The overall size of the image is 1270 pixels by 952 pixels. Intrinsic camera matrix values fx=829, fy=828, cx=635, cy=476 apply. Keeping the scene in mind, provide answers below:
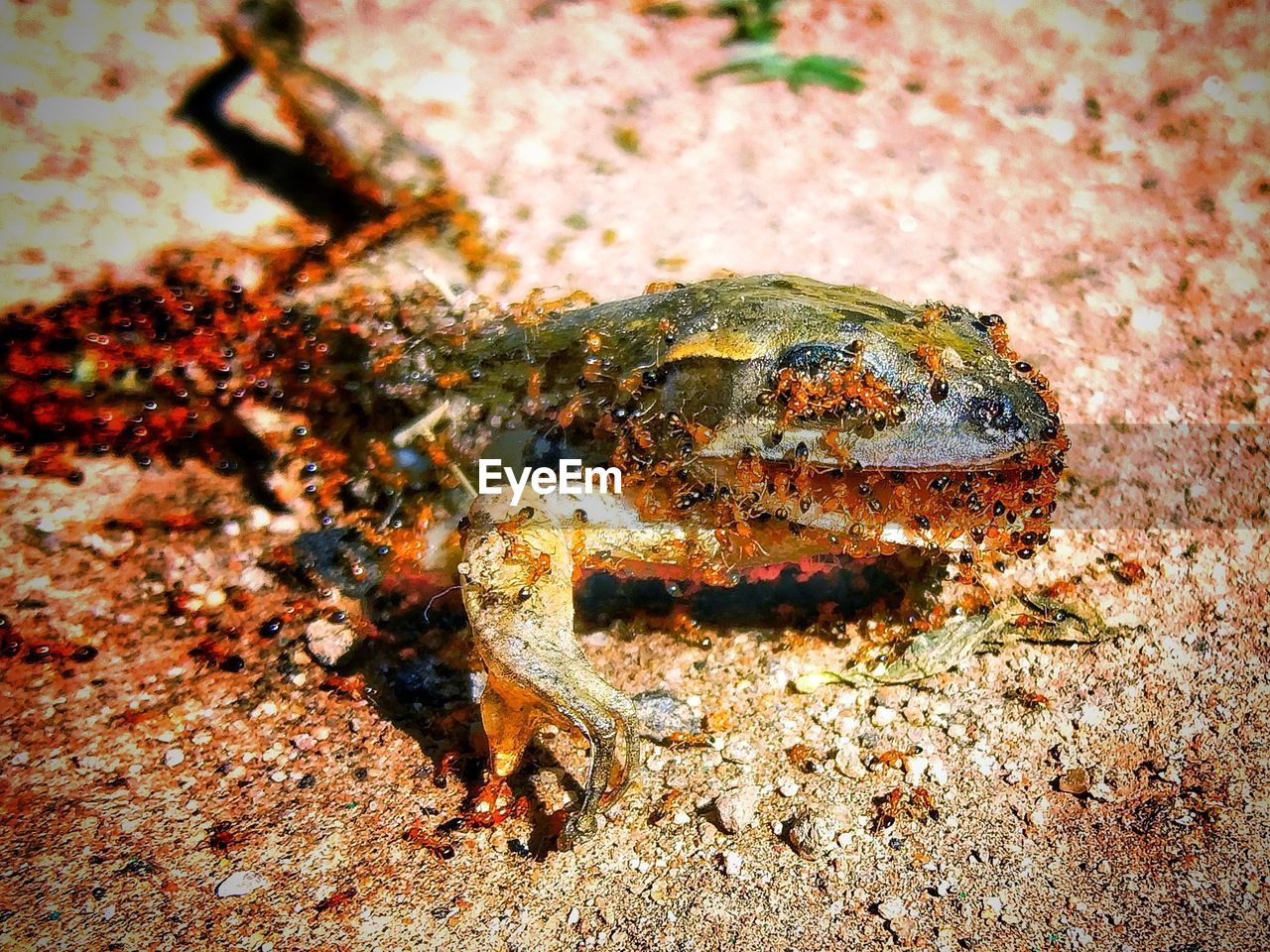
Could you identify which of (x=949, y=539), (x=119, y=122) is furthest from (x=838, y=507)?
(x=119, y=122)

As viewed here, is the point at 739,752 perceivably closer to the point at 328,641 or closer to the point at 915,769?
the point at 915,769

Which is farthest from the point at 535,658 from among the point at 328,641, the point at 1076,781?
the point at 1076,781

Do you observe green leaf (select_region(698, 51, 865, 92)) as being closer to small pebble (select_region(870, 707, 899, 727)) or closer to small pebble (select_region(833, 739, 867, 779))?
small pebble (select_region(870, 707, 899, 727))

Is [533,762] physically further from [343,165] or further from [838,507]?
[343,165]

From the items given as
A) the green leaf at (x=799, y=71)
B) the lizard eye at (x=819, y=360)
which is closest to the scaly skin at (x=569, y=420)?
the lizard eye at (x=819, y=360)

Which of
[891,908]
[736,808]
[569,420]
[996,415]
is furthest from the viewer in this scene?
[569,420]

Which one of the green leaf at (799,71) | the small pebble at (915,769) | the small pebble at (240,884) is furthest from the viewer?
the green leaf at (799,71)

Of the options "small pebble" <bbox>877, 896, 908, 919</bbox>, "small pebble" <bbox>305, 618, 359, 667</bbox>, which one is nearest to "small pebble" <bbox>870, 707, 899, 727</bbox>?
"small pebble" <bbox>877, 896, 908, 919</bbox>

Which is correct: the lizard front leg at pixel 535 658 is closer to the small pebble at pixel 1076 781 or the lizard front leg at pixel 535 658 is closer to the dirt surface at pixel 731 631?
the dirt surface at pixel 731 631
